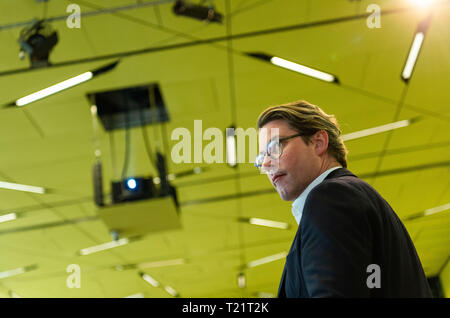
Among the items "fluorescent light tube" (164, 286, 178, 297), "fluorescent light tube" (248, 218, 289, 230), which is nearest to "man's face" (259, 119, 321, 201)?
"fluorescent light tube" (248, 218, 289, 230)

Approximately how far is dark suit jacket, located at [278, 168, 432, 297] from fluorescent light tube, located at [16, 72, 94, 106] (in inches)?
127

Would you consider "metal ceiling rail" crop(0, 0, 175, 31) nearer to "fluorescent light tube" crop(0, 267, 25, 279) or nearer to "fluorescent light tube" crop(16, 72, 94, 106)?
"fluorescent light tube" crop(16, 72, 94, 106)

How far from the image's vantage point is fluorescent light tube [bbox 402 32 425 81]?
11.7ft

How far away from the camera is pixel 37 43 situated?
2.94 metres

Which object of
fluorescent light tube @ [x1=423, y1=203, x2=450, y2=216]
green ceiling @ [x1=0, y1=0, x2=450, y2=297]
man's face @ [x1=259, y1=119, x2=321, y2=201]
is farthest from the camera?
fluorescent light tube @ [x1=423, y1=203, x2=450, y2=216]

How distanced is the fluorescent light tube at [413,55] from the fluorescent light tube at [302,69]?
25.8 inches

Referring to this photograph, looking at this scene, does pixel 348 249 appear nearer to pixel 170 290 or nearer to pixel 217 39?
pixel 217 39

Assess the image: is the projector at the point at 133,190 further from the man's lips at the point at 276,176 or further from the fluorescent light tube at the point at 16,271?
the fluorescent light tube at the point at 16,271

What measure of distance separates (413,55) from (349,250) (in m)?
3.44

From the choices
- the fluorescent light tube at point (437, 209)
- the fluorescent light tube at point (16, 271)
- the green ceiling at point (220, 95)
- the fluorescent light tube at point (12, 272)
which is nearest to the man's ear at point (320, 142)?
the green ceiling at point (220, 95)

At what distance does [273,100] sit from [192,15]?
157cm

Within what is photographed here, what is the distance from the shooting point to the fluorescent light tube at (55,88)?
373 cm

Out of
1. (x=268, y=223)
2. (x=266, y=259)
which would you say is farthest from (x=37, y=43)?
(x=266, y=259)

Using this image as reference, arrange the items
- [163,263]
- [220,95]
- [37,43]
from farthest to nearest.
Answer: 1. [163,263]
2. [220,95]
3. [37,43]
